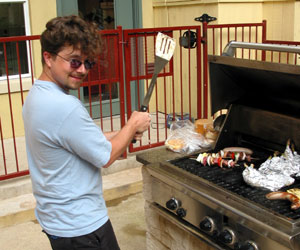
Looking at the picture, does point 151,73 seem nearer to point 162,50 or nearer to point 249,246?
point 162,50

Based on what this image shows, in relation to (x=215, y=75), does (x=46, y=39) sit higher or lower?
higher

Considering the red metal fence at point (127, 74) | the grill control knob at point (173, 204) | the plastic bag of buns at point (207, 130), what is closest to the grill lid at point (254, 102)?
the plastic bag of buns at point (207, 130)

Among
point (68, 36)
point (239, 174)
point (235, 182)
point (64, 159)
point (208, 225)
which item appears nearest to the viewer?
point (68, 36)

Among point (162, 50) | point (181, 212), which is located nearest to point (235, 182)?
point (181, 212)

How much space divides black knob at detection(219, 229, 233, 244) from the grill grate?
0.63 feet

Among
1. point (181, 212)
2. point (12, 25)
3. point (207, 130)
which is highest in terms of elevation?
point (12, 25)

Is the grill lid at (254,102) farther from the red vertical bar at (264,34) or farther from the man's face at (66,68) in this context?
the red vertical bar at (264,34)

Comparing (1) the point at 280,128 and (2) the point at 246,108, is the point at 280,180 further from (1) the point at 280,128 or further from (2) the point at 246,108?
(2) the point at 246,108

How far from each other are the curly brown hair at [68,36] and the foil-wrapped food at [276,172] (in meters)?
1.04

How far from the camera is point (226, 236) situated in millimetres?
1960

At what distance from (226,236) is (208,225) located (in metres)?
0.12

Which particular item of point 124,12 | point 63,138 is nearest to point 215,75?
point 63,138

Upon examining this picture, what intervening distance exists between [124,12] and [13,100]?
2.20m

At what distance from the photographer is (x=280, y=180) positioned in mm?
2115
